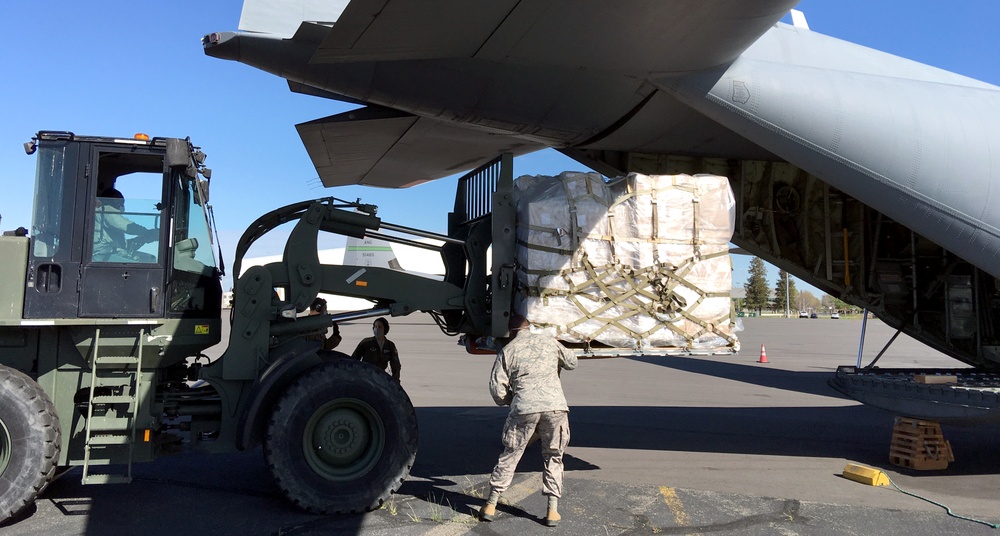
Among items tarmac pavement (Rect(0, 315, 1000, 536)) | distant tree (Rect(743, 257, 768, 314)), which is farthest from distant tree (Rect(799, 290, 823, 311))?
tarmac pavement (Rect(0, 315, 1000, 536))

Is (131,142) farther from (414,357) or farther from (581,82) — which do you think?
(414,357)

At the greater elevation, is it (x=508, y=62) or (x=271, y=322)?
(x=508, y=62)

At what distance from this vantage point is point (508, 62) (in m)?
5.38

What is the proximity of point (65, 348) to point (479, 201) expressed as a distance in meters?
3.92

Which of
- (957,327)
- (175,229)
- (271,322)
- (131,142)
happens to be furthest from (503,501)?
(957,327)

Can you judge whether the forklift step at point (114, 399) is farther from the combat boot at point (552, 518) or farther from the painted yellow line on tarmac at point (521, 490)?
the combat boot at point (552, 518)

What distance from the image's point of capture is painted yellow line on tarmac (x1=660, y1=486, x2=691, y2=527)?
515cm

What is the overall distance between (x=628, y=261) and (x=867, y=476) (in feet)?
10.8

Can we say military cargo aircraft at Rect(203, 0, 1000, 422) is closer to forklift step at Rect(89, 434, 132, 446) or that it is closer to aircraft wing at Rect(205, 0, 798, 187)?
aircraft wing at Rect(205, 0, 798, 187)

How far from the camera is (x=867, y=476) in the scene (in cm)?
636

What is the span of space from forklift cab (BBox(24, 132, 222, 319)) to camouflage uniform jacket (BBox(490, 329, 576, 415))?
2739mm

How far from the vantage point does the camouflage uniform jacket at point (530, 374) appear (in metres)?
5.04

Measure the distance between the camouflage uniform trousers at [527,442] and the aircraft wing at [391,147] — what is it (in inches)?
123

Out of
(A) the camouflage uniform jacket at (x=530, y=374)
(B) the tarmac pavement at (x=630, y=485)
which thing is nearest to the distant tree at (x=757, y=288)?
(B) the tarmac pavement at (x=630, y=485)
